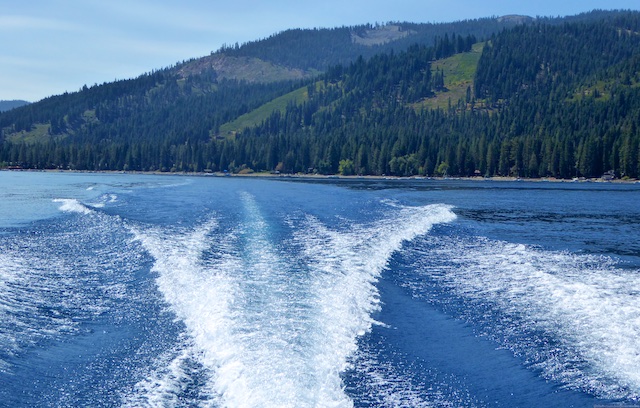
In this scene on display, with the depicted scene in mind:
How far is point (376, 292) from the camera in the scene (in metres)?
24.5

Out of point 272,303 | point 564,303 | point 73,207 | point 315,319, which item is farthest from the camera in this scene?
point 73,207

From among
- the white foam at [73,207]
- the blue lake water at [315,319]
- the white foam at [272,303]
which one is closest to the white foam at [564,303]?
the blue lake water at [315,319]

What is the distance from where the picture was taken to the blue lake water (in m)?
14.6

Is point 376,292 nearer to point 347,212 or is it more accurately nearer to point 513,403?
point 513,403

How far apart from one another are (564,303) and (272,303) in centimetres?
1068

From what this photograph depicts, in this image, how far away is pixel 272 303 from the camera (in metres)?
21.5

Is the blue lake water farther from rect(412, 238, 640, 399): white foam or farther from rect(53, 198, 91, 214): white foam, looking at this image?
rect(53, 198, 91, 214): white foam

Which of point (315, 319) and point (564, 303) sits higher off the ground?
point (564, 303)

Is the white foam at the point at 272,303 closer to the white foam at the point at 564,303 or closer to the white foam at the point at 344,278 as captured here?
the white foam at the point at 344,278

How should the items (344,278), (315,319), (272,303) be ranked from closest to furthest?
(315,319)
(272,303)
(344,278)

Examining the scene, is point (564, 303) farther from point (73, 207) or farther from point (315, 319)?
point (73, 207)

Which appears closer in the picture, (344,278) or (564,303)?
(564,303)

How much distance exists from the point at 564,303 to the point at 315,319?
371 inches

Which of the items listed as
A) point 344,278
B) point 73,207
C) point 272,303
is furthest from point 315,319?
point 73,207
